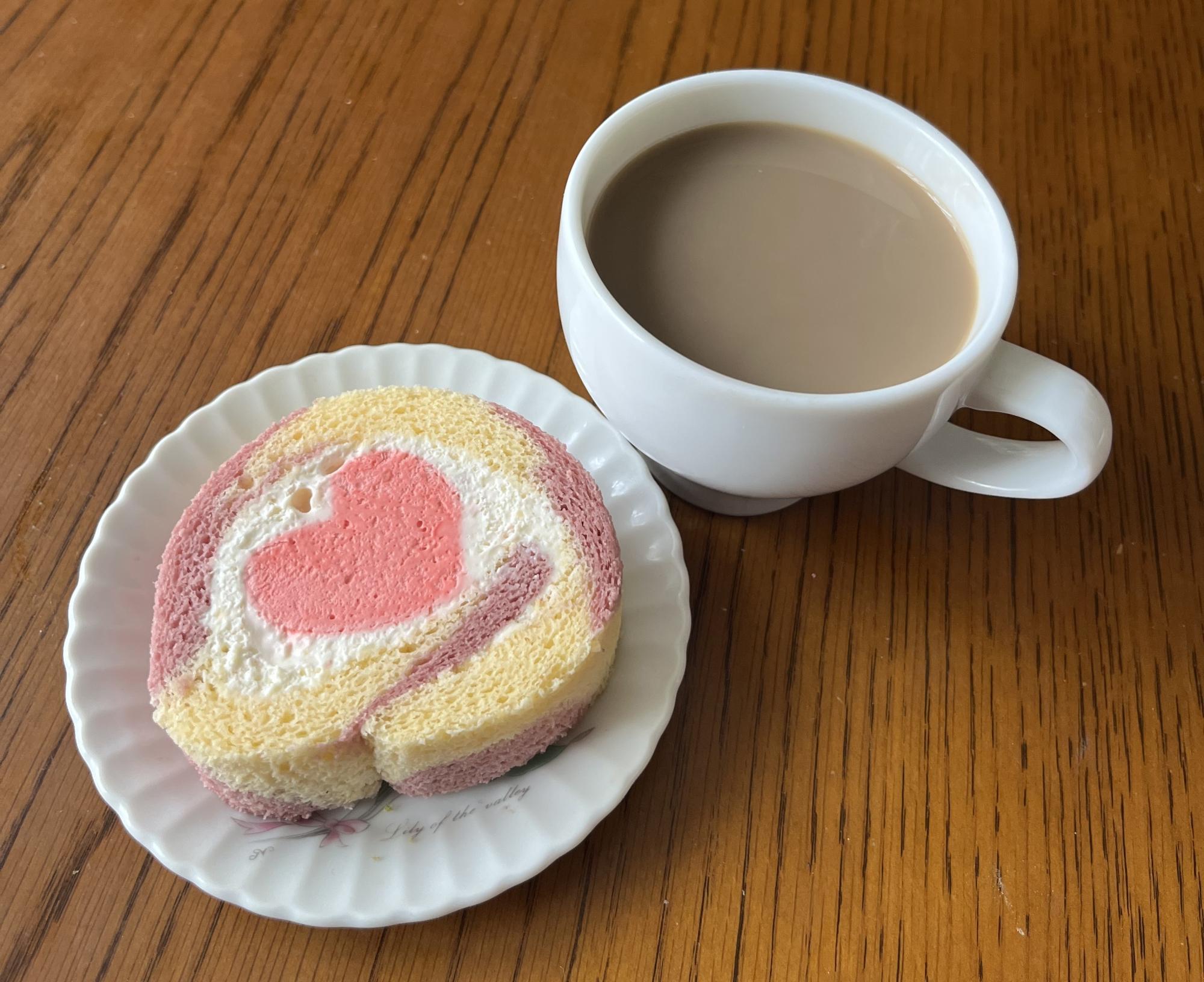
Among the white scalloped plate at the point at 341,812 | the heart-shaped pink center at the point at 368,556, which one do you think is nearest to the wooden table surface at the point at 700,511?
the white scalloped plate at the point at 341,812

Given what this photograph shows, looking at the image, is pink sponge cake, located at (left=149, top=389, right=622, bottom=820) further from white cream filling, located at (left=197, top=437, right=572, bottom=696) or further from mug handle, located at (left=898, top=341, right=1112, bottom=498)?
mug handle, located at (left=898, top=341, right=1112, bottom=498)

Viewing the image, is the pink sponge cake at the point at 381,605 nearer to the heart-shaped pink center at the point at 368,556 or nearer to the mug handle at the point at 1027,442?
the heart-shaped pink center at the point at 368,556

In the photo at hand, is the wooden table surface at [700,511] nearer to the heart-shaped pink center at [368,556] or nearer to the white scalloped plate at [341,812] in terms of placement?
the white scalloped plate at [341,812]

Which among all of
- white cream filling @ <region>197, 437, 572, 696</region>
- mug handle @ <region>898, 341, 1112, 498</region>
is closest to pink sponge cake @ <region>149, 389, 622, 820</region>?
white cream filling @ <region>197, 437, 572, 696</region>

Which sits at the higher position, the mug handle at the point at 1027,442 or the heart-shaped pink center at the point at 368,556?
the heart-shaped pink center at the point at 368,556

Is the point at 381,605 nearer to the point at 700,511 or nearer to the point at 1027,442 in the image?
the point at 700,511

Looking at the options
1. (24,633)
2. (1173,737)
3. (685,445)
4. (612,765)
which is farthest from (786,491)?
(24,633)

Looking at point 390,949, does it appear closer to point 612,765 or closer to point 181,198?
point 612,765

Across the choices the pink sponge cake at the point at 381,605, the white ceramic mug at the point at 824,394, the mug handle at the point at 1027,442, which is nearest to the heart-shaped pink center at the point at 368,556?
the pink sponge cake at the point at 381,605
